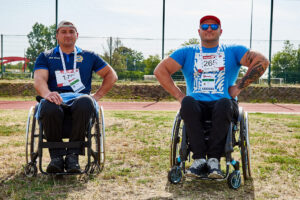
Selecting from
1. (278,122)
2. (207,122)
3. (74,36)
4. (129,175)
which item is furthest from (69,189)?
(278,122)

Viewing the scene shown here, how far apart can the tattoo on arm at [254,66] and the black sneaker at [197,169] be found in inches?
29.5

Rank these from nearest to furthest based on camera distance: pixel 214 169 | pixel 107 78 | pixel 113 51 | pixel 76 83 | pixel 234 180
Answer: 1. pixel 214 169
2. pixel 234 180
3. pixel 76 83
4. pixel 107 78
5. pixel 113 51

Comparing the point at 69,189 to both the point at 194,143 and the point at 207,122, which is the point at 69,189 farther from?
the point at 207,122

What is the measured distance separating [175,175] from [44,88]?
4.39 ft

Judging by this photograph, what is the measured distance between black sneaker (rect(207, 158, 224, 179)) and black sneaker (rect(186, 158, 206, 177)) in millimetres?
48

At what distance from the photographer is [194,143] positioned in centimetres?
272

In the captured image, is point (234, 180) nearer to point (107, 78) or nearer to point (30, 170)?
point (107, 78)

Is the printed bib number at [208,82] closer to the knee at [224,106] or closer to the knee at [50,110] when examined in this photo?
the knee at [224,106]

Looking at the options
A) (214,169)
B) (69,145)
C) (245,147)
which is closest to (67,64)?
(69,145)

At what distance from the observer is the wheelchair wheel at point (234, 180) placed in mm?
2664

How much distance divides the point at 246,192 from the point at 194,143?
53 cm

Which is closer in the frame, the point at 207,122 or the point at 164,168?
the point at 207,122

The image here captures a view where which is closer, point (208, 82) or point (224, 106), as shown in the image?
point (224, 106)

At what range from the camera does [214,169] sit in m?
2.57
